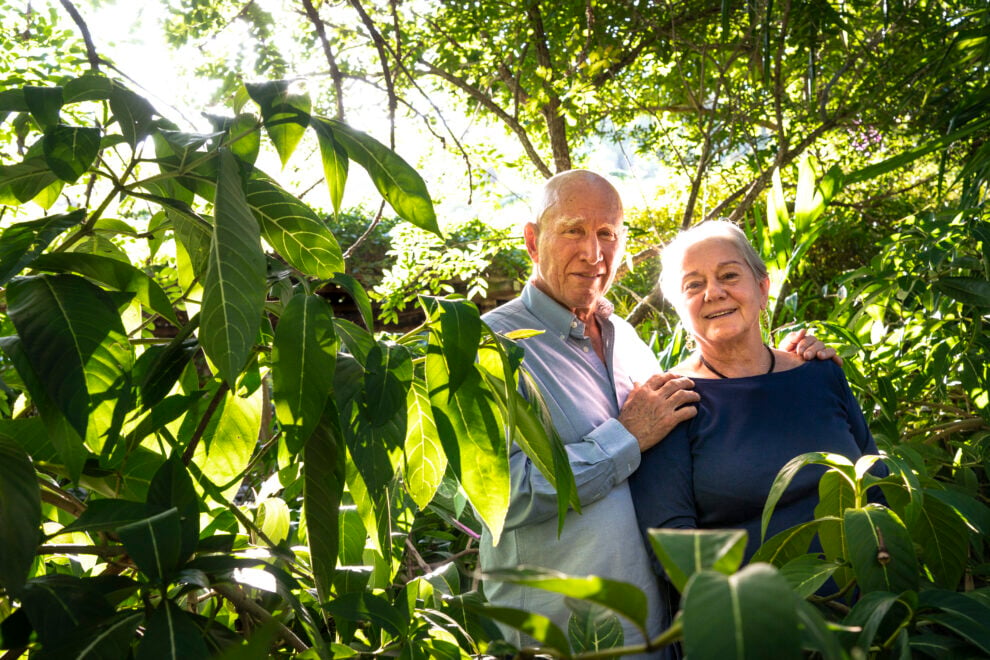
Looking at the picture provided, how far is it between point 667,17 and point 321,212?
Answer: 3.42 meters

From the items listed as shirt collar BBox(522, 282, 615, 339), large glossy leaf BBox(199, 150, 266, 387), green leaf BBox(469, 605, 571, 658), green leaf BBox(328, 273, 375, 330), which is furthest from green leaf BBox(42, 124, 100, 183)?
shirt collar BBox(522, 282, 615, 339)

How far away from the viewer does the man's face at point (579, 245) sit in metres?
2.32

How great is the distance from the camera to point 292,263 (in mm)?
856

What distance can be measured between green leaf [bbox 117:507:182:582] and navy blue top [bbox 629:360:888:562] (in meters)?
1.35

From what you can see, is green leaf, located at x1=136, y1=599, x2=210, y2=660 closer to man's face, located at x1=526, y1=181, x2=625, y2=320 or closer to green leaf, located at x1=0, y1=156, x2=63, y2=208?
green leaf, located at x1=0, y1=156, x2=63, y2=208

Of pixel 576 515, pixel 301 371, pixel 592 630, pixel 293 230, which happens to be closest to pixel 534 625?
pixel 592 630

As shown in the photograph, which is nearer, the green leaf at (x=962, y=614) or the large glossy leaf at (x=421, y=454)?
the green leaf at (x=962, y=614)

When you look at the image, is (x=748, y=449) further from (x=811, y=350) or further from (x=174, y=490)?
(x=174, y=490)

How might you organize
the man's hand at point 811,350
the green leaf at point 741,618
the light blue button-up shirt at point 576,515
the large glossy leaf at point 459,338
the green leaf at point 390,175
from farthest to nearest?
the man's hand at point 811,350, the light blue button-up shirt at point 576,515, the green leaf at point 390,175, the large glossy leaf at point 459,338, the green leaf at point 741,618

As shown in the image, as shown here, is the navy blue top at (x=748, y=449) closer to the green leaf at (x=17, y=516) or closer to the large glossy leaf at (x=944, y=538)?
the large glossy leaf at (x=944, y=538)

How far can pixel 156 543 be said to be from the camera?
632 mm

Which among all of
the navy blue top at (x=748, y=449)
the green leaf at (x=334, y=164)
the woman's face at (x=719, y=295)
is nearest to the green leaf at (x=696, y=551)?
the green leaf at (x=334, y=164)

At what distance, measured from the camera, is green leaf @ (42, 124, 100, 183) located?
0.68 m

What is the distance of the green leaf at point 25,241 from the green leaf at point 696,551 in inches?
21.5
